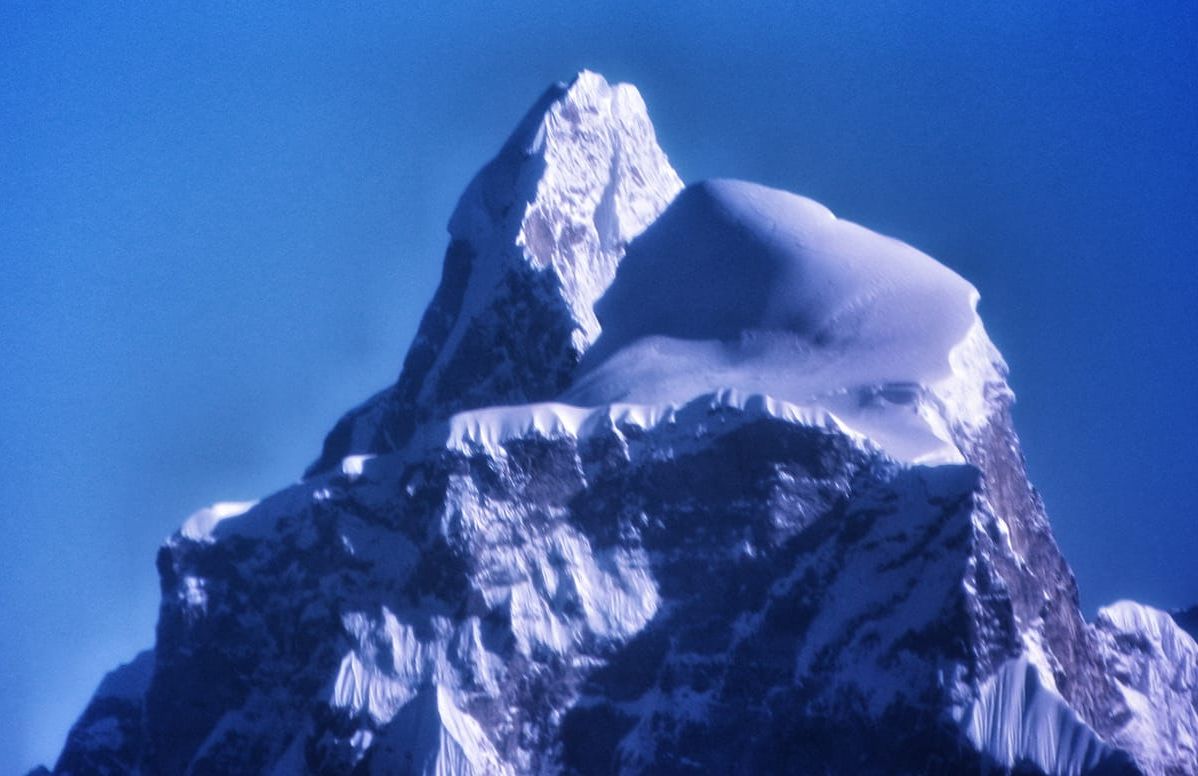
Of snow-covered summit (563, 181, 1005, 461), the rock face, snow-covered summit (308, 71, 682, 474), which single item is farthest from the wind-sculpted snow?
snow-covered summit (308, 71, 682, 474)

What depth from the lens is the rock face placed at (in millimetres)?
62094

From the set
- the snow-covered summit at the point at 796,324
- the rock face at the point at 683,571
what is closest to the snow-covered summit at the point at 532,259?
the rock face at the point at 683,571

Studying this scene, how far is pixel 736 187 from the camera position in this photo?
9038cm

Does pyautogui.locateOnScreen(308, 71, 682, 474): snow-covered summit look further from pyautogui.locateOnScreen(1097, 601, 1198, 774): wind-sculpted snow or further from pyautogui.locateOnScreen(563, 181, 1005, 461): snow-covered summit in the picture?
pyautogui.locateOnScreen(1097, 601, 1198, 774): wind-sculpted snow

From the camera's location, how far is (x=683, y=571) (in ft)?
223

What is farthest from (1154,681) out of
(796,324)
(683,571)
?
(683,571)

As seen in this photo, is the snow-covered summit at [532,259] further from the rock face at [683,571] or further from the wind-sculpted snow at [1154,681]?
the wind-sculpted snow at [1154,681]

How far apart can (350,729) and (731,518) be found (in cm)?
1900

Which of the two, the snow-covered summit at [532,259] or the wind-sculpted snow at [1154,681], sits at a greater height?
the snow-covered summit at [532,259]

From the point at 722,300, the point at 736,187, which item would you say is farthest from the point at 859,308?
the point at 736,187

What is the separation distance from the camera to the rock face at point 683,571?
6209 cm

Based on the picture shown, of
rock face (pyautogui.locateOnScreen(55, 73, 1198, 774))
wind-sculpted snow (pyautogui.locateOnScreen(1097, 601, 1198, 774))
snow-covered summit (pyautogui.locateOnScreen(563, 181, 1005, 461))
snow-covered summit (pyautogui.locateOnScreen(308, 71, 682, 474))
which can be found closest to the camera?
rock face (pyautogui.locateOnScreen(55, 73, 1198, 774))

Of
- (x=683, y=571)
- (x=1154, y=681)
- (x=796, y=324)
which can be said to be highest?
(x=796, y=324)

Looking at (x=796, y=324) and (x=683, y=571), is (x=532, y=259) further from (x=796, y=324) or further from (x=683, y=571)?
(x=683, y=571)
